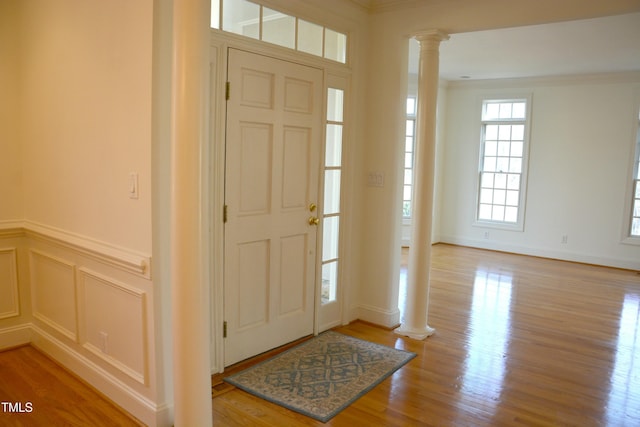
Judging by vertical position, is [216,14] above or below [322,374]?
above

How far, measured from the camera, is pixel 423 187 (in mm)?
3957

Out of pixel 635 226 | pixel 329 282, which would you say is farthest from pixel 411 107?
pixel 329 282

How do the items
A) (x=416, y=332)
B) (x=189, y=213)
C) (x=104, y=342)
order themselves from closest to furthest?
(x=189, y=213), (x=104, y=342), (x=416, y=332)

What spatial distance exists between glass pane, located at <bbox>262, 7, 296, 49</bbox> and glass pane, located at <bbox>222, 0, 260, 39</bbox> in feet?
0.22

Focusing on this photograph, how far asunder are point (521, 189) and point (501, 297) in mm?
2904

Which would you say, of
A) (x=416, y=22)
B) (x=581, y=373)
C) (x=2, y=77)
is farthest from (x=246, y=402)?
(x=416, y=22)

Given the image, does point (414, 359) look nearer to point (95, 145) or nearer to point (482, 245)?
point (95, 145)

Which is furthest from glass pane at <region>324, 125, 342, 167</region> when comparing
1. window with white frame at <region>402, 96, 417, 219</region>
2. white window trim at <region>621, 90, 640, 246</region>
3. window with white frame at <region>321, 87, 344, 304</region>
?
white window trim at <region>621, 90, 640, 246</region>

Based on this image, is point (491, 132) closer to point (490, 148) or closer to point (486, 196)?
point (490, 148)

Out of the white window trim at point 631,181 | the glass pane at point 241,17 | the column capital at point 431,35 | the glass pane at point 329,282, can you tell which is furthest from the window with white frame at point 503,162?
the glass pane at point 241,17

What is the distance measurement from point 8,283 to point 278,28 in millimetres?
2663

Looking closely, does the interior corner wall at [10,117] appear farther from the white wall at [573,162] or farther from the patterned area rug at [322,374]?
the white wall at [573,162]

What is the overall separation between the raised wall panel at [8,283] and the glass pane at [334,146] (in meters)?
2.41

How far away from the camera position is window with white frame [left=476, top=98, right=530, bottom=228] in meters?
7.62
